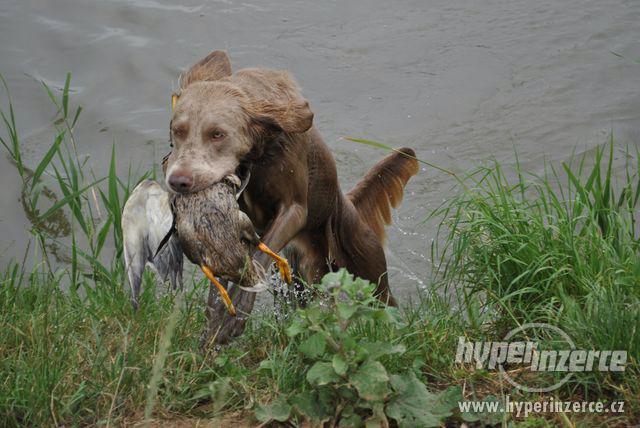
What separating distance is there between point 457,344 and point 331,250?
1643 mm

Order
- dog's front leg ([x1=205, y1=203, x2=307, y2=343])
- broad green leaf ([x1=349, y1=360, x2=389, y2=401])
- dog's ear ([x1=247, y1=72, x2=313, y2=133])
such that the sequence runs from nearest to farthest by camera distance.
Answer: broad green leaf ([x1=349, y1=360, x2=389, y2=401]) → dog's front leg ([x1=205, y1=203, x2=307, y2=343]) → dog's ear ([x1=247, y1=72, x2=313, y2=133])

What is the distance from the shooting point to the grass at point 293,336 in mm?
3320

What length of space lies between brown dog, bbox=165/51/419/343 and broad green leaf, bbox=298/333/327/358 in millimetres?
840

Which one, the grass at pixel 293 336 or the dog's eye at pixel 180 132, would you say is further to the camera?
the dog's eye at pixel 180 132

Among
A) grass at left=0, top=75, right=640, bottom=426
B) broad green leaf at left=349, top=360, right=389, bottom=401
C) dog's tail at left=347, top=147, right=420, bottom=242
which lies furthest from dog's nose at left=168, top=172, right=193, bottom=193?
dog's tail at left=347, top=147, right=420, bottom=242

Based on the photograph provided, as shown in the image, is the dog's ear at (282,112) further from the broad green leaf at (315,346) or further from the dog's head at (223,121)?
the broad green leaf at (315,346)

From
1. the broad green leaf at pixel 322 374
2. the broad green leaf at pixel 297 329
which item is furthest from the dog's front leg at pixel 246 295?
the broad green leaf at pixel 322 374

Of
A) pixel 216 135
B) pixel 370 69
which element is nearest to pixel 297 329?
pixel 216 135

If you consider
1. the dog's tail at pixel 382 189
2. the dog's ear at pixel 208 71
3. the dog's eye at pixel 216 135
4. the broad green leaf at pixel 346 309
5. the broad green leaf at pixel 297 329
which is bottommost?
the dog's tail at pixel 382 189

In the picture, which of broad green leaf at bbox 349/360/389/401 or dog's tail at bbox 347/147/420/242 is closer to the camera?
broad green leaf at bbox 349/360/389/401

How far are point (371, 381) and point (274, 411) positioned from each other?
36cm

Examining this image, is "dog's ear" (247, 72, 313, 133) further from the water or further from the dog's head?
the water

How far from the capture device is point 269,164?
14.4 feet

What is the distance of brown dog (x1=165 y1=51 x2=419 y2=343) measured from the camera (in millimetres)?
4043
